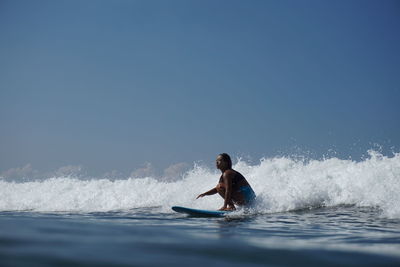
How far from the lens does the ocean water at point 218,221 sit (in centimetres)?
272

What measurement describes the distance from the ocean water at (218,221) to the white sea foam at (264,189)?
0.13 feet

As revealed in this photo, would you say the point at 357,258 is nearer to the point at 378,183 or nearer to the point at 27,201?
the point at 378,183

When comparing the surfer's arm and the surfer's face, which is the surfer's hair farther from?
the surfer's arm

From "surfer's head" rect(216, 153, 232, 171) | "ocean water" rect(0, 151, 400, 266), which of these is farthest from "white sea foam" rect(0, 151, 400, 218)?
"surfer's head" rect(216, 153, 232, 171)

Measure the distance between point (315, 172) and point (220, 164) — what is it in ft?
20.1

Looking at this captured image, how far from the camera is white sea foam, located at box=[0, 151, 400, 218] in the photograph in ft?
33.1

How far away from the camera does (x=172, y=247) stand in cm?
316

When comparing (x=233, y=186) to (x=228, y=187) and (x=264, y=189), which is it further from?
(x=264, y=189)

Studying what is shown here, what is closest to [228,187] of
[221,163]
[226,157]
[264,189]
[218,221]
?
[221,163]

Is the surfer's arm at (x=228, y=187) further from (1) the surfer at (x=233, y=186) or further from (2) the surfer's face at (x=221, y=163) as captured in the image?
(2) the surfer's face at (x=221, y=163)

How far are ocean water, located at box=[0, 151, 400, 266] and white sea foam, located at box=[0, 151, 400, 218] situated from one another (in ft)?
0.13

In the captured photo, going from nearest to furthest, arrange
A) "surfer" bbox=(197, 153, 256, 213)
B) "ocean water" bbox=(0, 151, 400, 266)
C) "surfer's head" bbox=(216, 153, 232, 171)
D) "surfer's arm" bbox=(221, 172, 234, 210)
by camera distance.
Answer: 1. "ocean water" bbox=(0, 151, 400, 266)
2. "surfer's arm" bbox=(221, 172, 234, 210)
3. "surfer" bbox=(197, 153, 256, 213)
4. "surfer's head" bbox=(216, 153, 232, 171)

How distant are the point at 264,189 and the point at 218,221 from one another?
613 cm

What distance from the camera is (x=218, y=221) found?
6.26m
